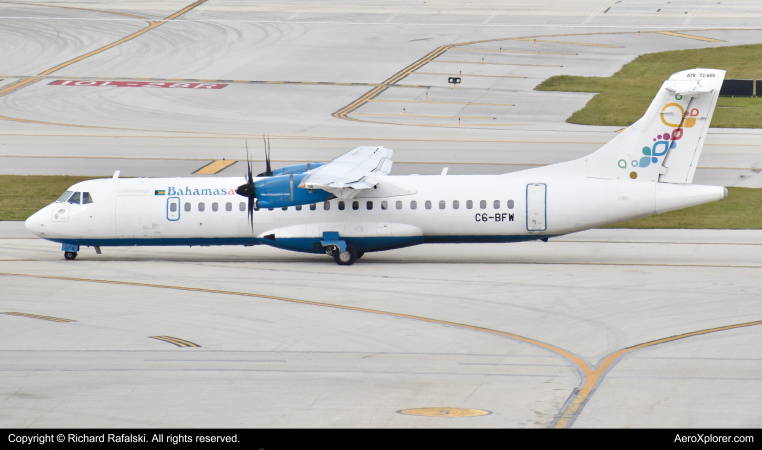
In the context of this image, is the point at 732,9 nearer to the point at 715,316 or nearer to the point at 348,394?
the point at 715,316

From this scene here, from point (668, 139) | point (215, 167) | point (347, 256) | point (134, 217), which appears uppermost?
point (668, 139)

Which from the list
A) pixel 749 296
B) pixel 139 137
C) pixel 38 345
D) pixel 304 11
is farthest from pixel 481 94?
pixel 38 345

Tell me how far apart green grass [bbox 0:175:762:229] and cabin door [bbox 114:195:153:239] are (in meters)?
9.19

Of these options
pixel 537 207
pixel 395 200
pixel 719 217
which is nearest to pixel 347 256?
pixel 395 200

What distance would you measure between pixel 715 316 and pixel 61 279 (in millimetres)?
20439

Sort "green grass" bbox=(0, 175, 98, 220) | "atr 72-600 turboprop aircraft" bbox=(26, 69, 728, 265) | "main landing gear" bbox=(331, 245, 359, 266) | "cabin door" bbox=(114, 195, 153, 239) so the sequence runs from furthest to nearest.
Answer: "green grass" bbox=(0, 175, 98, 220) → "cabin door" bbox=(114, 195, 153, 239) → "main landing gear" bbox=(331, 245, 359, 266) → "atr 72-600 turboprop aircraft" bbox=(26, 69, 728, 265)

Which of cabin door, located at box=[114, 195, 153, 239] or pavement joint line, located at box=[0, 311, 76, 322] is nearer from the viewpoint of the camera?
pavement joint line, located at box=[0, 311, 76, 322]

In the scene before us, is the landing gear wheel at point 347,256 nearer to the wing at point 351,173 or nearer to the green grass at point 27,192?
the wing at point 351,173

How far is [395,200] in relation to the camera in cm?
3362

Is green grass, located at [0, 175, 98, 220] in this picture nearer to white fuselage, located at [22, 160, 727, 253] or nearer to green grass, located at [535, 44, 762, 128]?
white fuselage, located at [22, 160, 727, 253]

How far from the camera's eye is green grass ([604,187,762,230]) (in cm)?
3903

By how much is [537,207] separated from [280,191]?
873 cm

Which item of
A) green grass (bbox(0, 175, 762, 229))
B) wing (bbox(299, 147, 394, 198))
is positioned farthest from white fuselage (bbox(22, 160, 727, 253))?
green grass (bbox(0, 175, 762, 229))

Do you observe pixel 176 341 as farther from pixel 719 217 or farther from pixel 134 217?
pixel 719 217
